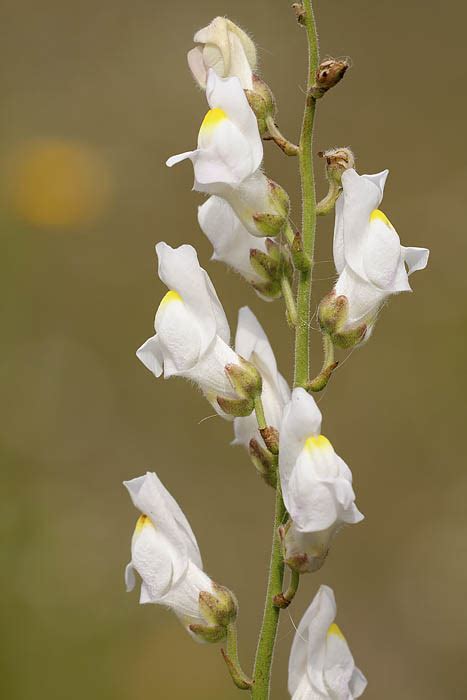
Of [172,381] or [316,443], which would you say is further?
[172,381]

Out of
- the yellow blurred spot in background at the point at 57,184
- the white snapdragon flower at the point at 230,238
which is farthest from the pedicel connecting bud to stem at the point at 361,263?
the yellow blurred spot in background at the point at 57,184

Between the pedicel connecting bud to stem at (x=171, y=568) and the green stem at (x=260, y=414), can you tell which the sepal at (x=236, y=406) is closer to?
the green stem at (x=260, y=414)

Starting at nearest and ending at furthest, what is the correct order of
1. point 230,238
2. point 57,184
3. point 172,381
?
point 230,238, point 57,184, point 172,381

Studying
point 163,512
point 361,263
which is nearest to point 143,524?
point 163,512

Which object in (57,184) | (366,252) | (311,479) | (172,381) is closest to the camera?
(311,479)

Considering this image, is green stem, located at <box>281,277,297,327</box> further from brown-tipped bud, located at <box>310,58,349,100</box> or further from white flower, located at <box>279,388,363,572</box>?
brown-tipped bud, located at <box>310,58,349,100</box>

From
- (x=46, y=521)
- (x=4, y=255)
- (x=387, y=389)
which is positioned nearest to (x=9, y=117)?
(x=4, y=255)

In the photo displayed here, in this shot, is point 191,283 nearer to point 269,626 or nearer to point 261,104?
point 261,104
